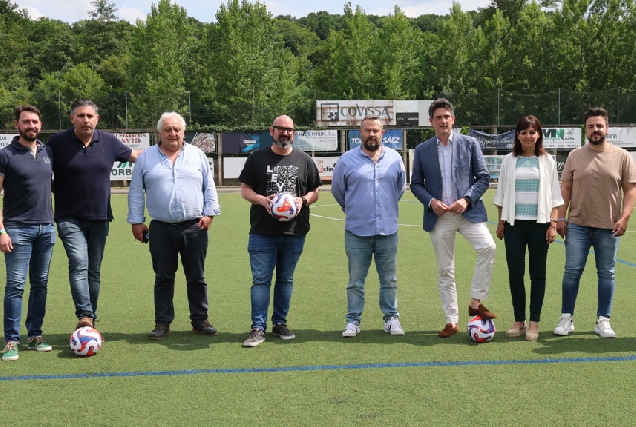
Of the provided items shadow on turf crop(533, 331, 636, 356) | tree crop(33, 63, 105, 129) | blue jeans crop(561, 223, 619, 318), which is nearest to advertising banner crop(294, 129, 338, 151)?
tree crop(33, 63, 105, 129)

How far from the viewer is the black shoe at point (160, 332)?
20.9ft

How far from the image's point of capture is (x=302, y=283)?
8.98 meters

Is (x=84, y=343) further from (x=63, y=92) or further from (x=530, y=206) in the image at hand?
(x=63, y=92)

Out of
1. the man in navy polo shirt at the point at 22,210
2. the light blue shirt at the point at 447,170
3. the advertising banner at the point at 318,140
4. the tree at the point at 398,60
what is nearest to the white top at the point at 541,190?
the light blue shirt at the point at 447,170

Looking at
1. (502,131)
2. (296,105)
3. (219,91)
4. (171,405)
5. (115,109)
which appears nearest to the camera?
(171,405)

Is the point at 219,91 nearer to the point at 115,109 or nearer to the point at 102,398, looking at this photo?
the point at 115,109

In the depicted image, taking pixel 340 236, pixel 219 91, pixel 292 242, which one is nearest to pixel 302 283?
pixel 292 242

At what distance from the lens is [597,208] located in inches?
243

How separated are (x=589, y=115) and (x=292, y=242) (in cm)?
267

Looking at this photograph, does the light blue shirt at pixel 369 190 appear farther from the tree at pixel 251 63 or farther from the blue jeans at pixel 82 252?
the tree at pixel 251 63

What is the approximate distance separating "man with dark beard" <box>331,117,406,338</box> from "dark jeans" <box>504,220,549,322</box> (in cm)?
97

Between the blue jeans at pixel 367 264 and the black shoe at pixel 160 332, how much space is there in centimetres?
156

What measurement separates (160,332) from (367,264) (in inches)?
72.6

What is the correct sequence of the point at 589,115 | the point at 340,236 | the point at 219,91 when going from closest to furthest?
the point at 589,115
the point at 340,236
the point at 219,91
